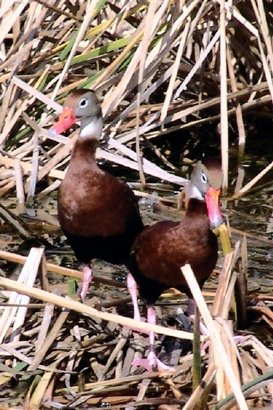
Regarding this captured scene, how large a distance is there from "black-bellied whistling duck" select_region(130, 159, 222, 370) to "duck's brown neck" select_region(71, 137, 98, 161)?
0.60 meters

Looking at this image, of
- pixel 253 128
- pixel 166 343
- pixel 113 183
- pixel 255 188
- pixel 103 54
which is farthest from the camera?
pixel 253 128

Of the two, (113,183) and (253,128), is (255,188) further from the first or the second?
(113,183)

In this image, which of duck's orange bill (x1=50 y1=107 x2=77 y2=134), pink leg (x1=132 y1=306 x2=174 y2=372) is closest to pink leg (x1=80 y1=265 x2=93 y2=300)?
pink leg (x1=132 y1=306 x2=174 y2=372)

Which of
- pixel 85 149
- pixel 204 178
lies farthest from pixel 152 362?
pixel 85 149

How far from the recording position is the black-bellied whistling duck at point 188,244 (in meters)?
4.34

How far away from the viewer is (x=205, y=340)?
13.8ft

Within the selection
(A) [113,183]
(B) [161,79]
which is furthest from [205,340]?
(B) [161,79]

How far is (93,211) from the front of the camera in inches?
191

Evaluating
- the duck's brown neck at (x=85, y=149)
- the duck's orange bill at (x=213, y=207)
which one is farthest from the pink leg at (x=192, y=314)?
the duck's brown neck at (x=85, y=149)

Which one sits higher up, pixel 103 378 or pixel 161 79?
pixel 161 79

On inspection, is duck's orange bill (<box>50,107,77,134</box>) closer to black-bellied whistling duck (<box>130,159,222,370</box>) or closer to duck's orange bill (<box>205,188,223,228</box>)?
Result: black-bellied whistling duck (<box>130,159,222,370</box>)

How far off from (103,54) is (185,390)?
2373mm

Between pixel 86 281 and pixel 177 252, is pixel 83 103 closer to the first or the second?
pixel 86 281

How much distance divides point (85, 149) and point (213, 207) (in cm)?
88
